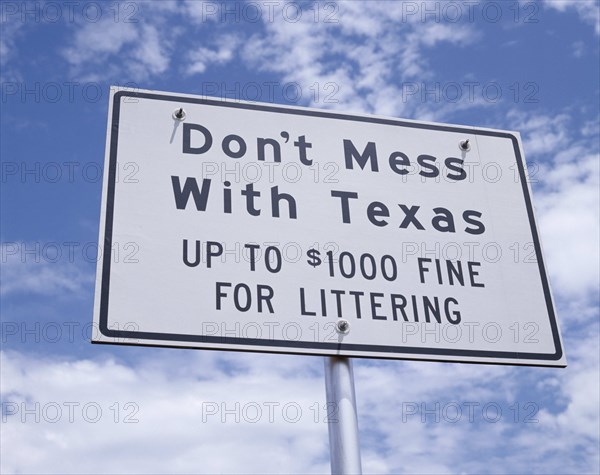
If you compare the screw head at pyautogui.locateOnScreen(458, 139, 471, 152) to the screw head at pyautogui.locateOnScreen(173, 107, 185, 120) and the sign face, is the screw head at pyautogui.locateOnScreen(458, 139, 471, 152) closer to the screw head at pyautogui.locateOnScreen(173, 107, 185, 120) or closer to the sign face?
the sign face

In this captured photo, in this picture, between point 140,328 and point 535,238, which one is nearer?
point 140,328

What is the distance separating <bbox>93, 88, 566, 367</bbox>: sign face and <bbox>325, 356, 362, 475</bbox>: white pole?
0.06m

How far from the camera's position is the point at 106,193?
70.9 inches

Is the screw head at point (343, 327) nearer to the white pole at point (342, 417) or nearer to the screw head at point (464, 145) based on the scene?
the white pole at point (342, 417)

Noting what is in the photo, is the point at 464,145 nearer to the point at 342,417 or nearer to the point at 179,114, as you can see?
the point at 179,114

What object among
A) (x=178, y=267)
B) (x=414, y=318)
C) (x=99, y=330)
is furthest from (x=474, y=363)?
(x=99, y=330)

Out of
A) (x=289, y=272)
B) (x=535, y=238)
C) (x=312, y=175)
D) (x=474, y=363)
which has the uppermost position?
(x=312, y=175)

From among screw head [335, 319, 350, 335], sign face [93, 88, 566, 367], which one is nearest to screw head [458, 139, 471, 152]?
sign face [93, 88, 566, 367]

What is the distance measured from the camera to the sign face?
1693mm

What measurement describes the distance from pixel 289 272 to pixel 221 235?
8.0 inches

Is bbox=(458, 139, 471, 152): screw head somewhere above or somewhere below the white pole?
above

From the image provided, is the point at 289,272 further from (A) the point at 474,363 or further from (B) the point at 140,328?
(A) the point at 474,363

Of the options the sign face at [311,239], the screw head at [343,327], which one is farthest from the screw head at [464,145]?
the screw head at [343,327]

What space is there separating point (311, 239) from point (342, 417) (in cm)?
48
